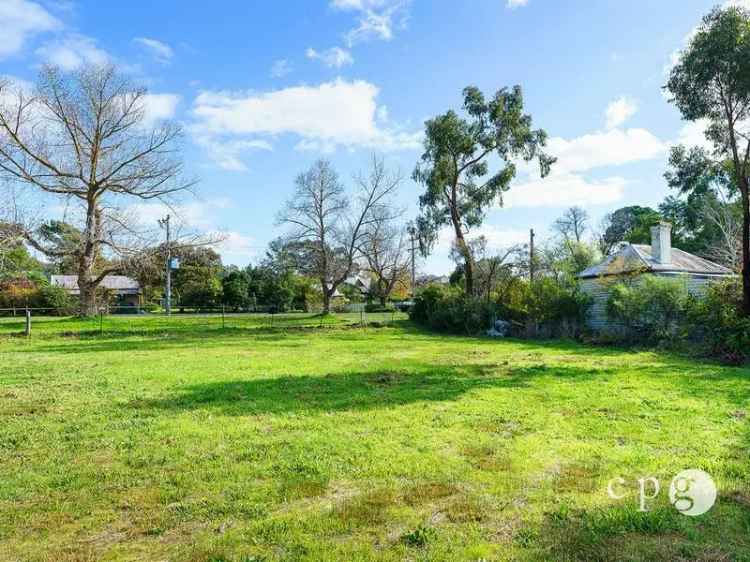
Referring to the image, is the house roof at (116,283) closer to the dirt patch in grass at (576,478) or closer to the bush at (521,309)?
the bush at (521,309)

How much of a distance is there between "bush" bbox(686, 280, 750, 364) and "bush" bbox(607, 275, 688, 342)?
1.61ft

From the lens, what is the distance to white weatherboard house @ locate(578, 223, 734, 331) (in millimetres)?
17688

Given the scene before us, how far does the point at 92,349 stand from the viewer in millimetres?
14461

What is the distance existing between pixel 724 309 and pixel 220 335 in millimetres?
16501

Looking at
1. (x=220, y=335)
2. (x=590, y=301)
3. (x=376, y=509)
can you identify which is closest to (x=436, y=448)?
(x=376, y=509)

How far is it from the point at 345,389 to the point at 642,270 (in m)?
14.4

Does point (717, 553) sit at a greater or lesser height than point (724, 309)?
lesser

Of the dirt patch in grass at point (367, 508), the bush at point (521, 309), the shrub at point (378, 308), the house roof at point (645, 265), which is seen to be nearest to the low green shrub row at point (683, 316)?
the bush at point (521, 309)

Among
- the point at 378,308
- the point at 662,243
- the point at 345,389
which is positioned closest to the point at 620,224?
the point at 378,308

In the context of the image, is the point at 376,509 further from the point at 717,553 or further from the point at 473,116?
the point at 473,116

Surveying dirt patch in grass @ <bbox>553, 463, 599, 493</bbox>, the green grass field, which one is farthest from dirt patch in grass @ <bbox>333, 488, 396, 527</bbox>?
→ dirt patch in grass @ <bbox>553, 463, 599, 493</bbox>

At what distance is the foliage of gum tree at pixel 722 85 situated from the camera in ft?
35.6

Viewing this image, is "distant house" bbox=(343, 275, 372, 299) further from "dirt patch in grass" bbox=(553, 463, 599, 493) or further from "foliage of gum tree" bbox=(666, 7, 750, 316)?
"dirt patch in grass" bbox=(553, 463, 599, 493)

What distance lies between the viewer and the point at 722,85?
11.5 metres
